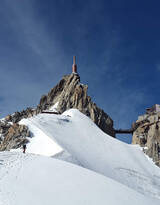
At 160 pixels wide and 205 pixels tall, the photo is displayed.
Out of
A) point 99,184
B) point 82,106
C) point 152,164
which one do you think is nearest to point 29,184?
point 99,184

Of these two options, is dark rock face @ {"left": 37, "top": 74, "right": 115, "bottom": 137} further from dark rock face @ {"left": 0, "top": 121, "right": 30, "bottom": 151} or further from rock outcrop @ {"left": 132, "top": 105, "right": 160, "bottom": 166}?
dark rock face @ {"left": 0, "top": 121, "right": 30, "bottom": 151}

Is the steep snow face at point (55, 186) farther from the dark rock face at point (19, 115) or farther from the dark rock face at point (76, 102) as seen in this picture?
the dark rock face at point (19, 115)

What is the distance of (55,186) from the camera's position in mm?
12211

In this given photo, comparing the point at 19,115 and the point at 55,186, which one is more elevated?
the point at 19,115

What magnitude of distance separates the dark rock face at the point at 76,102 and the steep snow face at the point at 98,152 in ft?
34.4

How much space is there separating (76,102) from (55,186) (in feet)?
152

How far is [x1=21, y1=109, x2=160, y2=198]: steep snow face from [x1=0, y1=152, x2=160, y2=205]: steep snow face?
853cm

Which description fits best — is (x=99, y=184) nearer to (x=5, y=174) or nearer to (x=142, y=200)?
(x=142, y=200)

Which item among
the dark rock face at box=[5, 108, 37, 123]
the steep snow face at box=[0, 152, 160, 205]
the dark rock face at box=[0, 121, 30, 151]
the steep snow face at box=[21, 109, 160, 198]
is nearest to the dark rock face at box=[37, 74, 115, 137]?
the dark rock face at box=[5, 108, 37, 123]

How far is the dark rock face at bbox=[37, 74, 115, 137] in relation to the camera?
184ft

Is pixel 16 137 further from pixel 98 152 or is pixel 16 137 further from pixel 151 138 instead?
pixel 151 138

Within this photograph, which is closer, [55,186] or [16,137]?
[55,186]

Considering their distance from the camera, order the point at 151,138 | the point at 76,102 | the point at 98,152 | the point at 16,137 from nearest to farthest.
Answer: the point at 98,152 < the point at 16,137 < the point at 151,138 < the point at 76,102

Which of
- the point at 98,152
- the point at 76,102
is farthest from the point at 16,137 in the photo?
the point at 76,102
